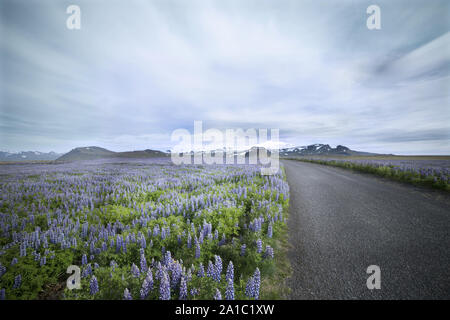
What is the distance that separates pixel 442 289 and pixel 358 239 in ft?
5.90

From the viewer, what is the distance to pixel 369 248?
14.1 feet

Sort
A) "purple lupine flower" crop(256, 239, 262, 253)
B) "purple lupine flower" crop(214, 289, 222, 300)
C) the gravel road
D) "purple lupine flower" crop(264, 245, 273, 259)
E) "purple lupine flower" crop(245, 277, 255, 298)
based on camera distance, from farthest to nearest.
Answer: "purple lupine flower" crop(256, 239, 262, 253), "purple lupine flower" crop(264, 245, 273, 259), the gravel road, "purple lupine flower" crop(245, 277, 255, 298), "purple lupine flower" crop(214, 289, 222, 300)

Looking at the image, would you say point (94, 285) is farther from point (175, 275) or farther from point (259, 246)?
point (259, 246)

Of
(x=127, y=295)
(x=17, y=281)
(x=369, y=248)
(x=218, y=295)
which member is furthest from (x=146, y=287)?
(x=369, y=248)

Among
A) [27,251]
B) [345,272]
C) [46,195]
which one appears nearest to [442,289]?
[345,272]

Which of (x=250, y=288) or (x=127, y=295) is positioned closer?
(x=127, y=295)

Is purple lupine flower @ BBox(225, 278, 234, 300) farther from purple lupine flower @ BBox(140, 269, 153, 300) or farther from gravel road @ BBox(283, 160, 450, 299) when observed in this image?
gravel road @ BBox(283, 160, 450, 299)

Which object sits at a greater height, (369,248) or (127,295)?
(127,295)

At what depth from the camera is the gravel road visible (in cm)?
301

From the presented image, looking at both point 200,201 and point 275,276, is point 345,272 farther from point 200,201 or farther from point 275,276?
point 200,201

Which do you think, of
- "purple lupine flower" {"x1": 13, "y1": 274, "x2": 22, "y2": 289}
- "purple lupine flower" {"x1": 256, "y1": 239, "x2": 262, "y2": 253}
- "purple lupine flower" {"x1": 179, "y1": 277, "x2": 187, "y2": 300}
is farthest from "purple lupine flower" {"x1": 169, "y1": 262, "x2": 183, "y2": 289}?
"purple lupine flower" {"x1": 13, "y1": 274, "x2": 22, "y2": 289}

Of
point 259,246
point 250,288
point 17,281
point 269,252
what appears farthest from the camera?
point 259,246

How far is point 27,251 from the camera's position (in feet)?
11.5

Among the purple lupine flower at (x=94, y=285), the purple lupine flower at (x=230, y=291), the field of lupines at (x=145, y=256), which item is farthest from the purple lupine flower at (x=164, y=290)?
the purple lupine flower at (x=94, y=285)
